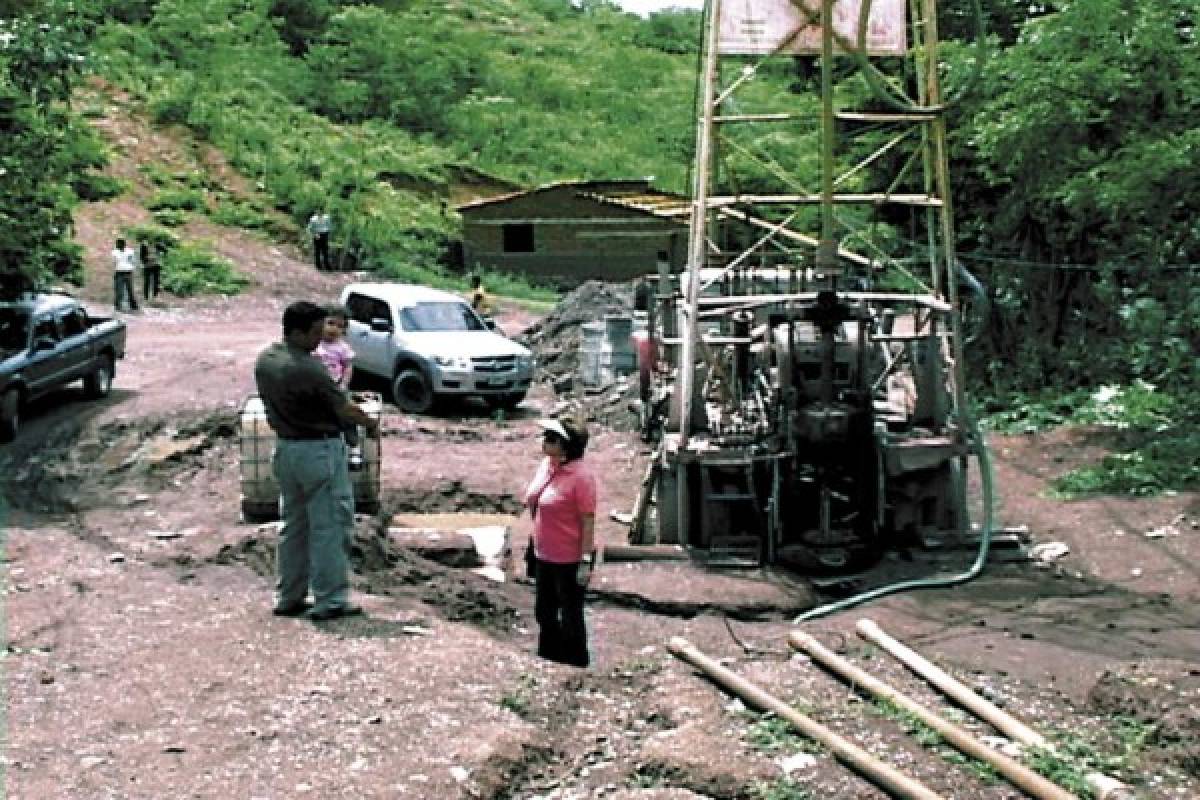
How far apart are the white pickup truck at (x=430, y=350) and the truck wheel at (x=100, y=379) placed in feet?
12.7

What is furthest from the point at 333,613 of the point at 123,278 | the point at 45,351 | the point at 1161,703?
the point at 123,278

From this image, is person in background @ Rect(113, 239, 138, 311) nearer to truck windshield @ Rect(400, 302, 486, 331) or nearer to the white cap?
truck windshield @ Rect(400, 302, 486, 331)

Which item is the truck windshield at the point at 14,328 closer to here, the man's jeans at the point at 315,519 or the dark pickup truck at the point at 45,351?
the dark pickup truck at the point at 45,351

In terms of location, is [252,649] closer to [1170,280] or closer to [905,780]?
[905,780]

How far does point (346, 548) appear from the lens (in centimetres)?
1055

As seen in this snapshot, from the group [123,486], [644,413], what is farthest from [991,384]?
[123,486]

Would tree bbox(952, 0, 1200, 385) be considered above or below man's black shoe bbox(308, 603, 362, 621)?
above

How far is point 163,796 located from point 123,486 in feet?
34.8

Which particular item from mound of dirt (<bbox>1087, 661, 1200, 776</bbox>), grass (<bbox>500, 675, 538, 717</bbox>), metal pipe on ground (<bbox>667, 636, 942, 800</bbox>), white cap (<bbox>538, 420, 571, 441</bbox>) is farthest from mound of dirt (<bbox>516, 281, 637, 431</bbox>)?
grass (<bbox>500, 675, 538, 717</bbox>)

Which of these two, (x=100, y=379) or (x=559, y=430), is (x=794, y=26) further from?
(x=100, y=379)

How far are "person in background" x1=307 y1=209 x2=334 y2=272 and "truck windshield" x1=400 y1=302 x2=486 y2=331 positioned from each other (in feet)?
50.6

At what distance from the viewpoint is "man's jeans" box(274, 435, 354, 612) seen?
33.1 ft

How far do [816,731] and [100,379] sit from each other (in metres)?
15.6

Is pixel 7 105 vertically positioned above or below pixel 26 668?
above
